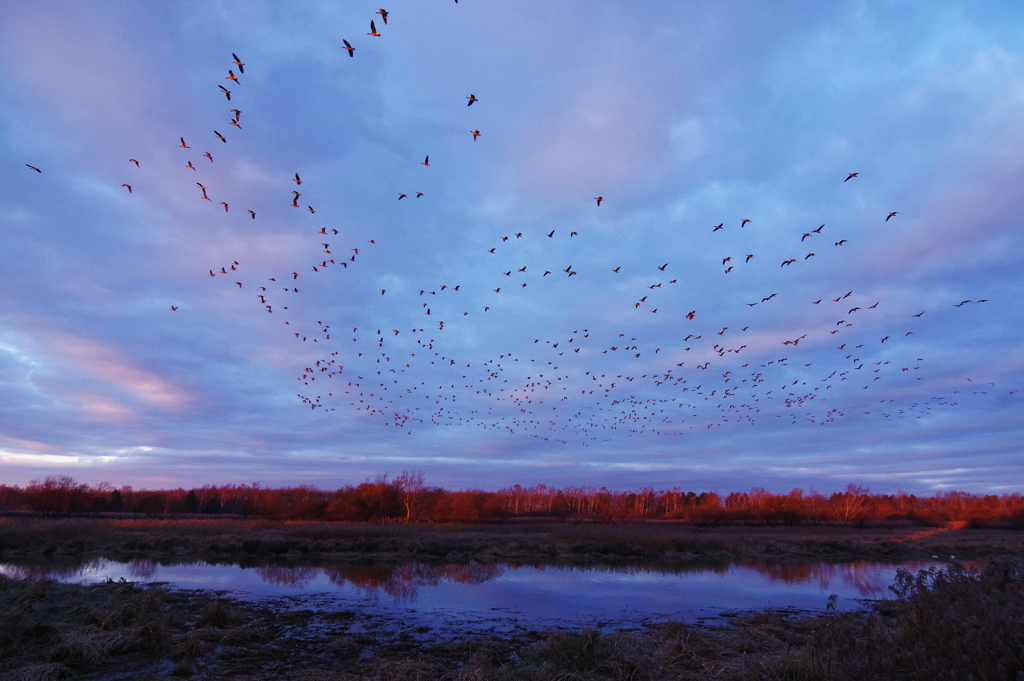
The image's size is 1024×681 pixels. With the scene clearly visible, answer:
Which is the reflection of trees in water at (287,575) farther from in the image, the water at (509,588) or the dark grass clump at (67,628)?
the dark grass clump at (67,628)

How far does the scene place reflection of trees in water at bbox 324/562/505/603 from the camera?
72.4 feet

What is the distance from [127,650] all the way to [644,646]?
12263 millimetres

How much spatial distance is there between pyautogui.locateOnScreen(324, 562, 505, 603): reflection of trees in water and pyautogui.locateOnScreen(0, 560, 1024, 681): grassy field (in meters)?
5.68

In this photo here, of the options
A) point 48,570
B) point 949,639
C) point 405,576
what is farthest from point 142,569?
point 949,639

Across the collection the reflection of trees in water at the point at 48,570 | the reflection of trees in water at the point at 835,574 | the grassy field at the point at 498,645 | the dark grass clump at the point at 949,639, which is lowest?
the reflection of trees in water at the point at 835,574

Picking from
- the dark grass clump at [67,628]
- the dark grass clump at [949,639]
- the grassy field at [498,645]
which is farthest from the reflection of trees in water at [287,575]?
the dark grass clump at [949,639]

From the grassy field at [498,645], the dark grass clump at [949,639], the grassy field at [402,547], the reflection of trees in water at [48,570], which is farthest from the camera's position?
the grassy field at [402,547]

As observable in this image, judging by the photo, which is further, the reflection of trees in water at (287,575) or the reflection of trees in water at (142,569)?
the reflection of trees in water at (142,569)

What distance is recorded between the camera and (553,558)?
3647cm

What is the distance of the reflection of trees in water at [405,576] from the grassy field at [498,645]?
5.68 metres

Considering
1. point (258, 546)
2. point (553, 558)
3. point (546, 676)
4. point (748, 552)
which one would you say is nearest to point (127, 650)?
point (546, 676)

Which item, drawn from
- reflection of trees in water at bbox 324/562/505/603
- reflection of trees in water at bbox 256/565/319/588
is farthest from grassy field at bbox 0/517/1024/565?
reflection of trees in water at bbox 256/565/319/588

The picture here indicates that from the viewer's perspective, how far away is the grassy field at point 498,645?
20.6ft

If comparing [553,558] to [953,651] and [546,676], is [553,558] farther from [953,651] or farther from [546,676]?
[953,651]
